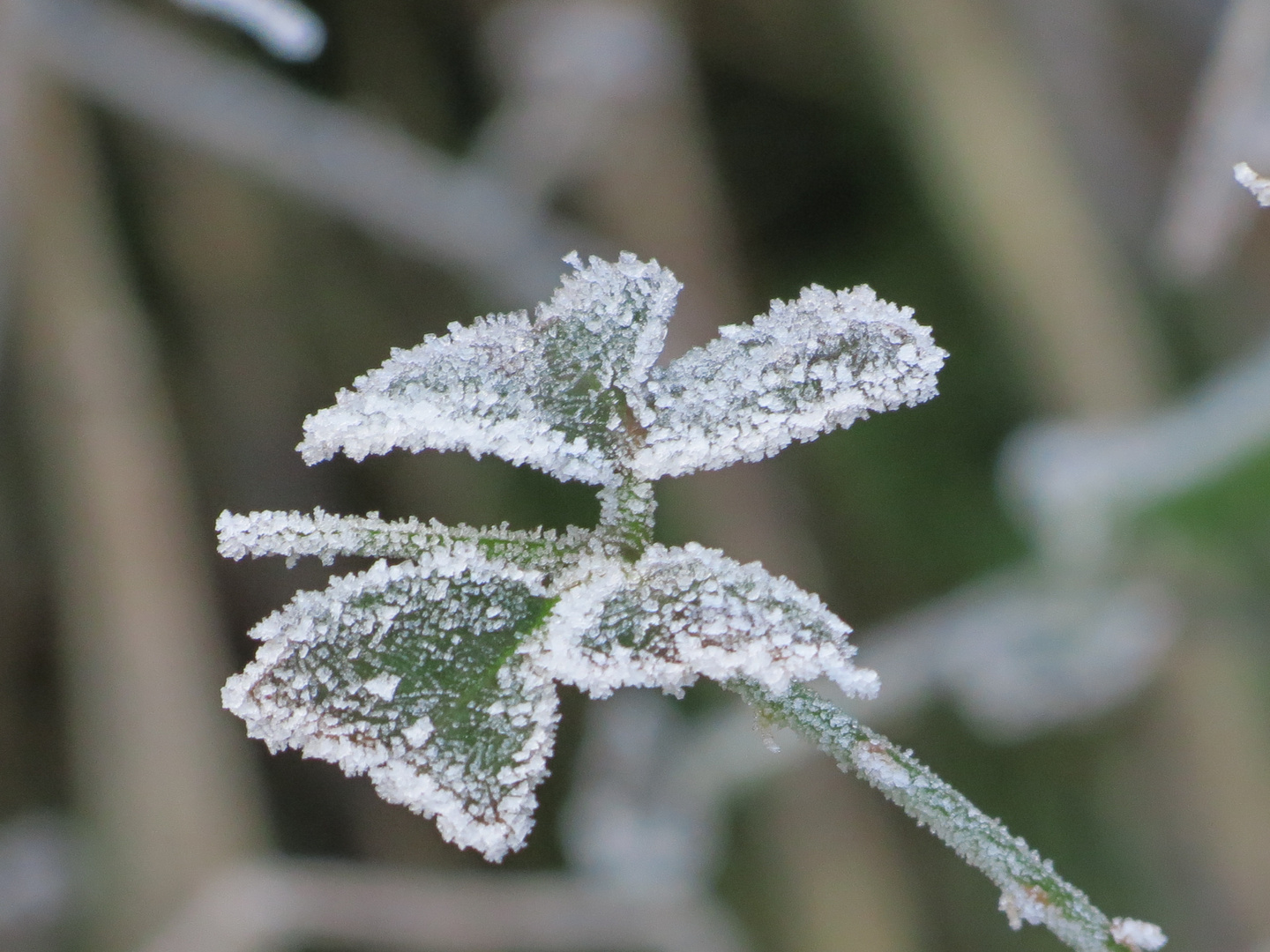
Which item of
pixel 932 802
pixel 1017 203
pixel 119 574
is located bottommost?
pixel 932 802

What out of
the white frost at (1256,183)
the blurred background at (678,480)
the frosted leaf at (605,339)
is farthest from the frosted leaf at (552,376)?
the blurred background at (678,480)

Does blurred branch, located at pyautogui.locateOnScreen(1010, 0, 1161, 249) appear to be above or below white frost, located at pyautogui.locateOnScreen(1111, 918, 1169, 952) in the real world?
above

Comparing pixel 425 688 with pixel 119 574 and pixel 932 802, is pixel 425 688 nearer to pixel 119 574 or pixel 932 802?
pixel 932 802

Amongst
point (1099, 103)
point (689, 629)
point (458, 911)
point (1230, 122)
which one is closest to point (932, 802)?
point (689, 629)

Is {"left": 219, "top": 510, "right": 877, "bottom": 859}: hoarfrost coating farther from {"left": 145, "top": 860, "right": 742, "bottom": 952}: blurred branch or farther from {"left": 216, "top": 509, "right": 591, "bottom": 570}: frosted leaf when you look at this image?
{"left": 145, "top": 860, "right": 742, "bottom": 952}: blurred branch

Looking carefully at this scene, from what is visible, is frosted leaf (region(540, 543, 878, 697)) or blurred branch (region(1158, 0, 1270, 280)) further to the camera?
blurred branch (region(1158, 0, 1270, 280))

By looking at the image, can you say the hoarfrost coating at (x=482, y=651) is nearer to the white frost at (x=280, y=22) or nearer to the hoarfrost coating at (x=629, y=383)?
the hoarfrost coating at (x=629, y=383)

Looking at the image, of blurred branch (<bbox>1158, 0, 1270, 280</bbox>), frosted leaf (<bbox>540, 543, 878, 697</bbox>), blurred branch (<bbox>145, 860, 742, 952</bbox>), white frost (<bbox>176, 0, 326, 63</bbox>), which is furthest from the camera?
blurred branch (<bbox>145, 860, 742, 952</bbox>)

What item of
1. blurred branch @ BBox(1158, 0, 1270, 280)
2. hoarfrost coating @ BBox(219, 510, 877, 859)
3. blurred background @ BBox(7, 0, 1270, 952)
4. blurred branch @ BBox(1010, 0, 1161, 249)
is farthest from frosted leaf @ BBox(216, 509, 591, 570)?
blurred branch @ BBox(1010, 0, 1161, 249)
